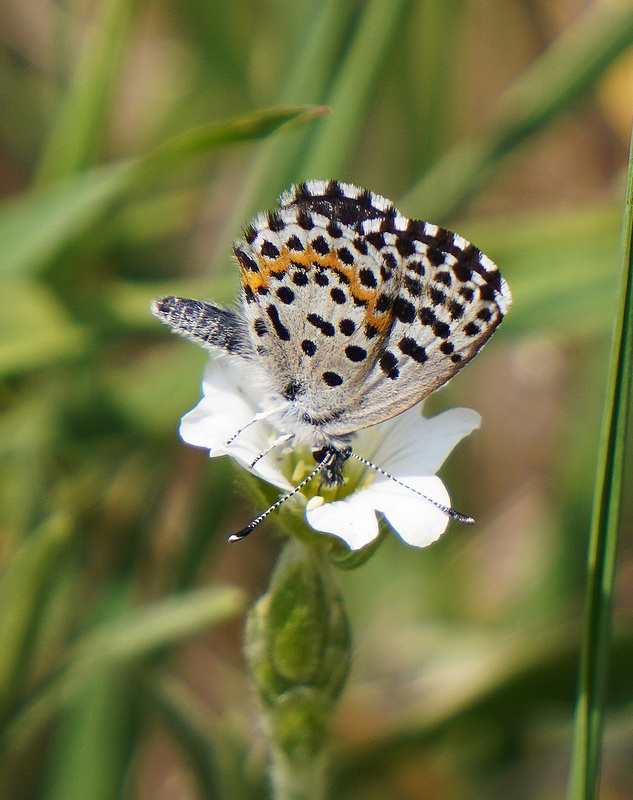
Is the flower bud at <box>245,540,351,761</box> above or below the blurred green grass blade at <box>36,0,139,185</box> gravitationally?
below

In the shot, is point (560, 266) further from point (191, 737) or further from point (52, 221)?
point (191, 737)

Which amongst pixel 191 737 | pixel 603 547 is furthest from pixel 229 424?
pixel 191 737

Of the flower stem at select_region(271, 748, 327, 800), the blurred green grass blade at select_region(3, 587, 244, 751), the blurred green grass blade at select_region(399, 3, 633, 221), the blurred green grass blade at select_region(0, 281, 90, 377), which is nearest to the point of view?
the flower stem at select_region(271, 748, 327, 800)

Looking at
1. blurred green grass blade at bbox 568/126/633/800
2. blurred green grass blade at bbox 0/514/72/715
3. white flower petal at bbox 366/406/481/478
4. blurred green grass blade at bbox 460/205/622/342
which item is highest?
blurred green grass blade at bbox 460/205/622/342

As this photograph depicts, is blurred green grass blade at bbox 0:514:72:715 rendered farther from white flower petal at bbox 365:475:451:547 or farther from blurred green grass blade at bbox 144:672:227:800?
white flower petal at bbox 365:475:451:547

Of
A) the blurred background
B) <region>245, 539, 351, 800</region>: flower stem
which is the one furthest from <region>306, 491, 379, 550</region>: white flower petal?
the blurred background

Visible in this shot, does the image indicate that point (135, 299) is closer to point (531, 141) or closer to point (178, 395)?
point (178, 395)
